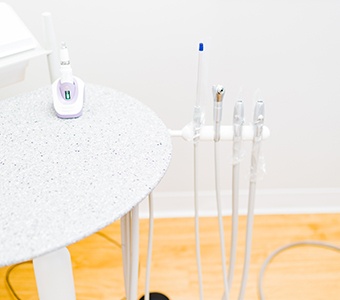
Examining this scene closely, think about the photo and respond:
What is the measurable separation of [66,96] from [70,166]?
0.71ft

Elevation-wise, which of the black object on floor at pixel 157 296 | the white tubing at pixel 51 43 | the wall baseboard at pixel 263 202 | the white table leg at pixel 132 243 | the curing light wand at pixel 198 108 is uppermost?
the white tubing at pixel 51 43

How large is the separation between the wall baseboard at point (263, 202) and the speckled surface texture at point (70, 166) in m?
0.81

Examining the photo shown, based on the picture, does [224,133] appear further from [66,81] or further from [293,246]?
[293,246]

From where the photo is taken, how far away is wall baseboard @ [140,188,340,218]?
72.7 inches

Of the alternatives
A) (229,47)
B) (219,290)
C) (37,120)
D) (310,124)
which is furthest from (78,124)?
(310,124)

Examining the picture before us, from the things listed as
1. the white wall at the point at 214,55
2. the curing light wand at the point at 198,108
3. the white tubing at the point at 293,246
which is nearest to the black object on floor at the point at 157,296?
the white tubing at the point at 293,246

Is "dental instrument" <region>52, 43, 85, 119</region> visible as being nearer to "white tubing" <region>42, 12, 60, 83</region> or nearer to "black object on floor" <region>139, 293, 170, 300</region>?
"white tubing" <region>42, 12, 60, 83</region>

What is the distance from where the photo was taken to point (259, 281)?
1.61 metres

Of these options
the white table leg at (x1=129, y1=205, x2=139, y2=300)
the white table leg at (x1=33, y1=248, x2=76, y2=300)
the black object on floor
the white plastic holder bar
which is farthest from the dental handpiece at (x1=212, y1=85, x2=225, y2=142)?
the black object on floor

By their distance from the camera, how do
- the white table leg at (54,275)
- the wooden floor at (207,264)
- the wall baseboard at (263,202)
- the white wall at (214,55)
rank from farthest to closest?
the wall baseboard at (263,202)
the wooden floor at (207,264)
the white wall at (214,55)
the white table leg at (54,275)

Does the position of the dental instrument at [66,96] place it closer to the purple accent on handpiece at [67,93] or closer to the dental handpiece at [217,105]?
the purple accent on handpiece at [67,93]

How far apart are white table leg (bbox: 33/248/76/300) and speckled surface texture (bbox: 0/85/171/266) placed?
0.14 meters

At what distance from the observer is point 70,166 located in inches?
34.6

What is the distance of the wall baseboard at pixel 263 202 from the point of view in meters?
1.85
